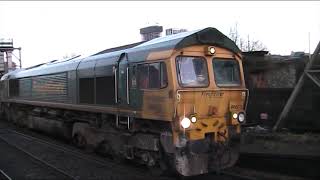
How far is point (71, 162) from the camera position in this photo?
13672 millimetres

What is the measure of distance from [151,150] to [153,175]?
0.78 m

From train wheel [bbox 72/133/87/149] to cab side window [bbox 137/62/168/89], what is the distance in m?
4.98

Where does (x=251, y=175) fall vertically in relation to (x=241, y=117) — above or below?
below

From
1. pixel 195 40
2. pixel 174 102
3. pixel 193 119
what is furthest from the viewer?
pixel 195 40

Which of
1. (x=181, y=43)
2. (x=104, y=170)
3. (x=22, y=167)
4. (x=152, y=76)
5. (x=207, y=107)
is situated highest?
(x=181, y=43)

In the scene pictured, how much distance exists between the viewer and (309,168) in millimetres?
11859

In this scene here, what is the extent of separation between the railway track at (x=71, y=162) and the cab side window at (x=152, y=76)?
2235 mm

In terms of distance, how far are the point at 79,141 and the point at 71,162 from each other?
89.1 inches

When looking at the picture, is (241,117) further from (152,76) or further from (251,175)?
(152,76)

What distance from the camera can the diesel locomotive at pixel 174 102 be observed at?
9.86 m

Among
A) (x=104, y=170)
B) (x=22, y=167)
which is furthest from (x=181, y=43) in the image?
(x=22, y=167)

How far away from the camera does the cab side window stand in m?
10.1

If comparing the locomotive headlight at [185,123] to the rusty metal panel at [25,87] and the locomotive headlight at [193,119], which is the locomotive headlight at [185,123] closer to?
the locomotive headlight at [193,119]

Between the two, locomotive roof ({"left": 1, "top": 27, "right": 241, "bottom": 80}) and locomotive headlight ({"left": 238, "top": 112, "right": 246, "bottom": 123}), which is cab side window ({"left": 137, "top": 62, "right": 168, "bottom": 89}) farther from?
→ locomotive headlight ({"left": 238, "top": 112, "right": 246, "bottom": 123})
